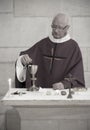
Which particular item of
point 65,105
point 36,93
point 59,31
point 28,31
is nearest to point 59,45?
point 59,31

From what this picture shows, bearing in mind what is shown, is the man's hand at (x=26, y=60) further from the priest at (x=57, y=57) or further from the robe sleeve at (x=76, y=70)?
the robe sleeve at (x=76, y=70)

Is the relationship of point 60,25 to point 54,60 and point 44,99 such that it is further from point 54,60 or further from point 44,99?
point 44,99

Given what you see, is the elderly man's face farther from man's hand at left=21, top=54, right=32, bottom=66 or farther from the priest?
man's hand at left=21, top=54, right=32, bottom=66

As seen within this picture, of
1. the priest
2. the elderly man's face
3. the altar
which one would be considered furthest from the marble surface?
the elderly man's face

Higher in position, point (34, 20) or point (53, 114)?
point (34, 20)

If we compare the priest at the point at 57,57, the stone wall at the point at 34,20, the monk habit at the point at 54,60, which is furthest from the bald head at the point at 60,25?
the stone wall at the point at 34,20

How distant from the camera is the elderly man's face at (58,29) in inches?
137

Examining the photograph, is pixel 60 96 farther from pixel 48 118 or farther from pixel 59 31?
pixel 59 31

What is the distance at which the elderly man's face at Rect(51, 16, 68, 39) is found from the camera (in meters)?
3.48

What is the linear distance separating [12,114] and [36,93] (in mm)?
1559

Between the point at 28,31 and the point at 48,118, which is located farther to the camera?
the point at 28,31

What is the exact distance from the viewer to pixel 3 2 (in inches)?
162

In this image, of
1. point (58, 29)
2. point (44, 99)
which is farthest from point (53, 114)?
point (58, 29)

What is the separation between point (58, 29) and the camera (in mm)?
3508
